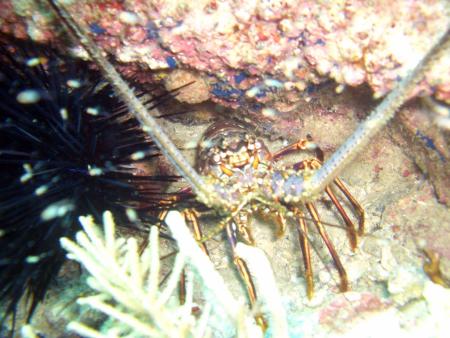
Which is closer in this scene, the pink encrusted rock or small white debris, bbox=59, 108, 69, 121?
the pink encrusted rock

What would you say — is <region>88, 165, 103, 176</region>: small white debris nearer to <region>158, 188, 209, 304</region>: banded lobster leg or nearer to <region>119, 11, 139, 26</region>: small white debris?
<region>158, 188, 209, 304</region>: banded lobster leg

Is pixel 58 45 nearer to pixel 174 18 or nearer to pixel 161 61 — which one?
pixel 161 61

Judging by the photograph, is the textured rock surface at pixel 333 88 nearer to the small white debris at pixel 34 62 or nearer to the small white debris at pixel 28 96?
the small white debris at pixel 34 62

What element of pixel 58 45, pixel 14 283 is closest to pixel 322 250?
pixel 14 283

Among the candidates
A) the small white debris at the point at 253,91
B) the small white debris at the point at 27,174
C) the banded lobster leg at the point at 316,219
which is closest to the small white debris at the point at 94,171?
the small white debris at the point at 27,174

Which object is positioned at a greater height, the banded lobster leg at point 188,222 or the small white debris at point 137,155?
the small white debris at point 137,155

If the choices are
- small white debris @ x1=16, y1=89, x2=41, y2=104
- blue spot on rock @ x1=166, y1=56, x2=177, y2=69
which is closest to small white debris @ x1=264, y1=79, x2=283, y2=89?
blue spot on rock @ x1=166, y1=56, x2=177, y2=69

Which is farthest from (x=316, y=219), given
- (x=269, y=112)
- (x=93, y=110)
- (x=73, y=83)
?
(x=73, y=83)
